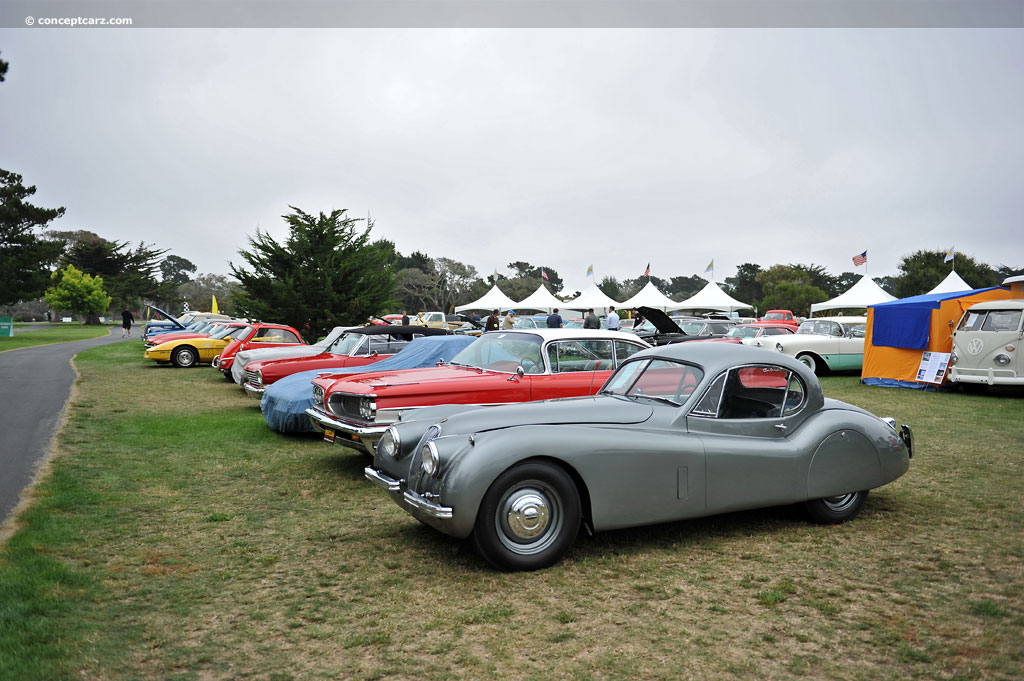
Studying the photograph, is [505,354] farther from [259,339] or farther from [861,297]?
[861,297]

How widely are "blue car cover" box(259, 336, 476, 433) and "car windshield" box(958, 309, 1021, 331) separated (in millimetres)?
11185

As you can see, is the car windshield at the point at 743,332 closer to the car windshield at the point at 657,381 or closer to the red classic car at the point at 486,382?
the red classic car at the point at 486,382

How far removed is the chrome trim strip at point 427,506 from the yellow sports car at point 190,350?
55.4ft

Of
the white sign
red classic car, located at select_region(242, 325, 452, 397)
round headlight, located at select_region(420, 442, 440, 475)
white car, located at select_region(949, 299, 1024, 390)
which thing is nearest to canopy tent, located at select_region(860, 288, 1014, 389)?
the white sign

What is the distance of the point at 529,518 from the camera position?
426 cm

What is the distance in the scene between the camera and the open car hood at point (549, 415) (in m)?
4.48

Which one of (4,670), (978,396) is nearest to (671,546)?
(4,670)

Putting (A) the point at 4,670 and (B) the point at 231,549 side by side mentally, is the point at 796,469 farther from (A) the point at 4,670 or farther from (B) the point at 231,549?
(A) the point at 4,670

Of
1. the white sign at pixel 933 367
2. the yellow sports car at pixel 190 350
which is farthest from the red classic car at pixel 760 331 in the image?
the yellow sports car at pixel 190 350

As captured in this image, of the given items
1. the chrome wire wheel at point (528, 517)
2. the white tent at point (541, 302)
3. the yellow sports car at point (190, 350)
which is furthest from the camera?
the white tent at point (541, 302)

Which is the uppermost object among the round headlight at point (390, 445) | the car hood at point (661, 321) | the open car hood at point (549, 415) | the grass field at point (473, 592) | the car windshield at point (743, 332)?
the car hood at point (661, 321)

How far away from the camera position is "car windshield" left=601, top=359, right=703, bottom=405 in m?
5.00

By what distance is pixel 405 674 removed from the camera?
10.1 ft

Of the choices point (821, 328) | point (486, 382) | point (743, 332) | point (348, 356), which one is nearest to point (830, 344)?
point (821, 328)
